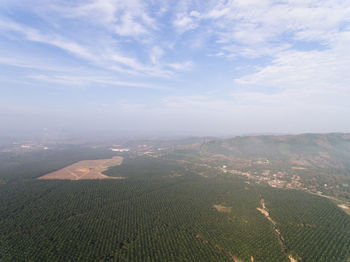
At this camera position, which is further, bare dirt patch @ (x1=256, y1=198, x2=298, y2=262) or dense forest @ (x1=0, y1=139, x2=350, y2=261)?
bare dirt patch @ (x1=256, y1=198, x2=298, y2=262)

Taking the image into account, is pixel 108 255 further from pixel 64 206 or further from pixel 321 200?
pixel 321 200

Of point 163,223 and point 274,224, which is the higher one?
point 163,223

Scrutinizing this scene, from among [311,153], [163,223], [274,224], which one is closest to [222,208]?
[274,224]

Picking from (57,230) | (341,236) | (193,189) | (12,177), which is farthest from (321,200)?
(12,177)

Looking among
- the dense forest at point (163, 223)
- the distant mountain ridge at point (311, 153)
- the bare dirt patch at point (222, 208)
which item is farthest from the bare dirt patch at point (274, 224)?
the distant mountain ridge at point (311, 153)

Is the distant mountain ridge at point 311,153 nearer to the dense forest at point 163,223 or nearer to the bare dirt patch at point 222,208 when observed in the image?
the dense forest at point 163,223

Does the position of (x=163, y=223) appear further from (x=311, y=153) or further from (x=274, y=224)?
(x=311, y=153)

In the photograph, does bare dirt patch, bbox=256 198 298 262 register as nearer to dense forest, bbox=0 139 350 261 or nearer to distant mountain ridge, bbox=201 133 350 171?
dense forest, bbox=0 139 350 261

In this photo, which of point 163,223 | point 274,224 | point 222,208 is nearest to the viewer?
point 163,223

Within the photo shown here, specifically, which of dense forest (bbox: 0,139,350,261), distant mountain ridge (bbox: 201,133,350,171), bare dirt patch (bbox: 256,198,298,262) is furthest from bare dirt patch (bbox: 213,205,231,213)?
distant mountain ridge (bbox: 201,133,350,171)

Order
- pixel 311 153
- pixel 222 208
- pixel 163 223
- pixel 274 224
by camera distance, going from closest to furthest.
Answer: pixel 163 223 < pixel 274 224 < pixel 222 208 < pixel 311 153

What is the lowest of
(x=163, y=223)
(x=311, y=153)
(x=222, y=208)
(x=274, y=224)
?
(x=274, y=224)
